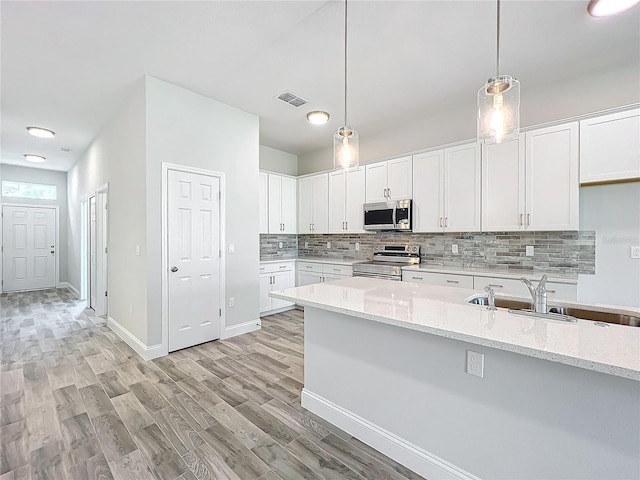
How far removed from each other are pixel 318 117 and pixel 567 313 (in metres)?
3.45

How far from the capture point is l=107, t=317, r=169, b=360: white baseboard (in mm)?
3123

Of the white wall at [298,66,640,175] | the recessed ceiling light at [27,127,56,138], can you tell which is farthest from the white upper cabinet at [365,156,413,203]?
the recessed ceiling light at [27,127,56,138]

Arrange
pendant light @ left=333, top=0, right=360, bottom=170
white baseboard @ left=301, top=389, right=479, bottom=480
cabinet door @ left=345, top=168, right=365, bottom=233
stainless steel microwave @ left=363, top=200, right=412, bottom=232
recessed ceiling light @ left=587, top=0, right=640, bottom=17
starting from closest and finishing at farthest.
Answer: white baseboard @ left=301, top=389, right=479, bottom=480, recessed ceiling light @ left=587, top=0, right=640, bottom=17, pendant light @ left=333, top=0, right=360, bottom=170, stainless steel microwave @ left=363, top=200, right=412, bottom=232, cabinet door @ left=345, top=168, right=365, bottom=233

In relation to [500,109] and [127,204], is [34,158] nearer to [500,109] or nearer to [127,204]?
[127,204]

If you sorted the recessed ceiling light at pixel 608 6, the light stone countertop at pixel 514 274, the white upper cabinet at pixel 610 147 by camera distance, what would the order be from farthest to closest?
the light stone countertop at pixel 514 274 < the white upper cabinet at pixel 610 147 < the recessed ceiling light at pixel 608 6

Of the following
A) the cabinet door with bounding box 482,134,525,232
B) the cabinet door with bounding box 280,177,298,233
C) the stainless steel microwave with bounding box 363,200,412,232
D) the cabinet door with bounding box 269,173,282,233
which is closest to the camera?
the cabinet door with bounding box 482,134,525,232

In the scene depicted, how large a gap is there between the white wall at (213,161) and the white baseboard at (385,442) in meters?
2.01

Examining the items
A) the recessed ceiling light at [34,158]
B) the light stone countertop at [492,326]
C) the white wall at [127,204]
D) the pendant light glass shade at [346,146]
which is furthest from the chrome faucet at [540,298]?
the recessed ceiling light at [34,158]

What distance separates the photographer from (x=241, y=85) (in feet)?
10.8

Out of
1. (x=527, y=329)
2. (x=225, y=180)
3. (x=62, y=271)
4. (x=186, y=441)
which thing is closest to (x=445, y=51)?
(x=527, y=329)

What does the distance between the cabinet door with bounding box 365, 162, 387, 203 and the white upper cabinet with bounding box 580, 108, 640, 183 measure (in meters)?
2.23

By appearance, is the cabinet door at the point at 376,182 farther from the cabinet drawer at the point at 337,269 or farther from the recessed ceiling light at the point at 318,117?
the cabinet drawer at the point at 337,269

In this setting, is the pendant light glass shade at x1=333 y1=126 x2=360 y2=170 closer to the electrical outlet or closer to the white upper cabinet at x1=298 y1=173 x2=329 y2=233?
the electrical outlet

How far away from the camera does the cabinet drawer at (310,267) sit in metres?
4.88
